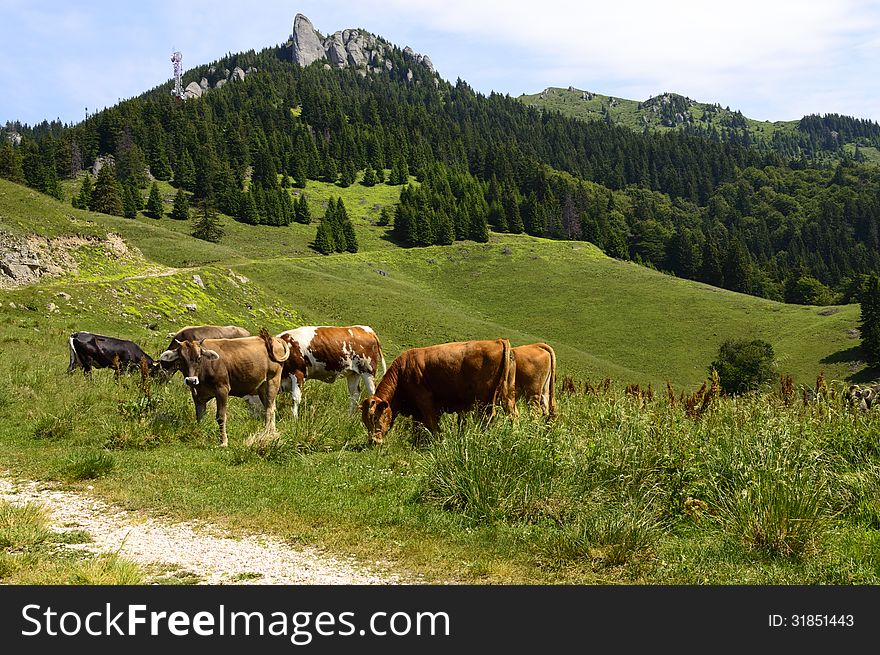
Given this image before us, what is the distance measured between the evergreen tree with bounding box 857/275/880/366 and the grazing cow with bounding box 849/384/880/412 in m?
→ 73.4

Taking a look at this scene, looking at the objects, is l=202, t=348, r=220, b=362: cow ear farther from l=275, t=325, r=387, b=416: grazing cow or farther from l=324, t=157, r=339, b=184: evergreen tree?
l=324, t=157, r=339, b=184: evergreen tree

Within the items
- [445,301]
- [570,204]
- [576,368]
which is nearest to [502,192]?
[570,204]

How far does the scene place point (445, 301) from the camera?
97.8 metres

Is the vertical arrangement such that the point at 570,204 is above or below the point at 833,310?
above

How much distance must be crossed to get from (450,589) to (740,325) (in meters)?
91.2

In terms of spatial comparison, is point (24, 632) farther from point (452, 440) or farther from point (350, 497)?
point (452, 440)

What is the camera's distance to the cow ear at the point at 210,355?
13.8 meters

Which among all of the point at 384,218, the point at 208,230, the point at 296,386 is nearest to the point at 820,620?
the point at 296,386

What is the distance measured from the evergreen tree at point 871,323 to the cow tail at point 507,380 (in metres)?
78.7

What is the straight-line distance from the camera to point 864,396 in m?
12.6

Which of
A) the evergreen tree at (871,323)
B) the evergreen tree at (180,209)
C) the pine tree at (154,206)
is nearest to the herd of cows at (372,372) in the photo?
the evergreen tree at (871,323)

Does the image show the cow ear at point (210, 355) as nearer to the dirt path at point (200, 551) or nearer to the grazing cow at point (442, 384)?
the grazing cow at point (442, 384)

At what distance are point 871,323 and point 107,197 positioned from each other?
114974 mm

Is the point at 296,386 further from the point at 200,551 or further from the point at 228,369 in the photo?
the point at 200,551
